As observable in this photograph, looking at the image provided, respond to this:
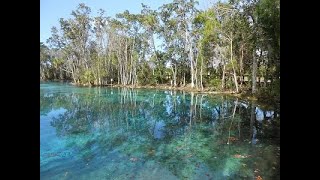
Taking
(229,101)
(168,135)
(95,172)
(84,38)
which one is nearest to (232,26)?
(229,101)

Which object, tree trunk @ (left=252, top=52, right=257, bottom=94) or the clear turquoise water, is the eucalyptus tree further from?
tree trunk @ (left=252, top=52, right=257, bottom=94)

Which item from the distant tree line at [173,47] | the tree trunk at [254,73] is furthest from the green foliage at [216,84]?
the tree trunk at [254,73]

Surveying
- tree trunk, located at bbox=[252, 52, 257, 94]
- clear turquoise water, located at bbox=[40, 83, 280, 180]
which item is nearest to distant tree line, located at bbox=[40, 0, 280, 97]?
tree trunk, located at bbox=[252, 52, 257, 94]

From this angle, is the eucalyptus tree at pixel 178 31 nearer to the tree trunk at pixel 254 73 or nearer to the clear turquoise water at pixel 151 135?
the clear turquoise water at pixel 151 135

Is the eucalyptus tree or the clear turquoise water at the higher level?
the eucalyptus tree

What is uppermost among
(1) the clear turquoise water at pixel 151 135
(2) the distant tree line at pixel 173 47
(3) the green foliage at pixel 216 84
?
(2) the distant tree line at pixel 173 47

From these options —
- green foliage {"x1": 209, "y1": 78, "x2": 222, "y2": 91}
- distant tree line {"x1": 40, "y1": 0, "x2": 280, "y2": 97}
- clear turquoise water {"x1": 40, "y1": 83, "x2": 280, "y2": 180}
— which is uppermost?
distant tree line {"x1": 40, "y1": 0, "x2": 280, "y2": 97}

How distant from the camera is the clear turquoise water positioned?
211 cm

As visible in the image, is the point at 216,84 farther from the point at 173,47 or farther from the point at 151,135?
the point at 151,135

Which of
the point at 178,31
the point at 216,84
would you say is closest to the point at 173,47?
the point at 178,31

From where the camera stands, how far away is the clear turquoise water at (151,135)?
2111 mm
